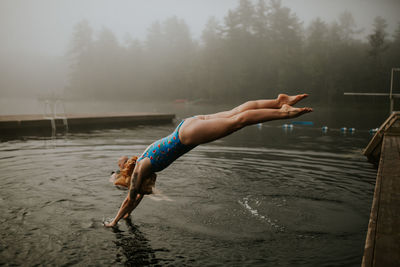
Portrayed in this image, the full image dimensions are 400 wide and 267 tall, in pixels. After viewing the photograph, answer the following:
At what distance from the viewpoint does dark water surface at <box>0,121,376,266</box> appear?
3.32 m

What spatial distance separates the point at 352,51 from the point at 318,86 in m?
5.93

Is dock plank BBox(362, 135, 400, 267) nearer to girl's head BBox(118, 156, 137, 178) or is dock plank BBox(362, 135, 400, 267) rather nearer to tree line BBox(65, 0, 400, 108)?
girl's head BBox(118, 156, 137, 178)

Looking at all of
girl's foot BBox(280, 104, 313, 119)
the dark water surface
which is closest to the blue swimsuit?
the dark water surface

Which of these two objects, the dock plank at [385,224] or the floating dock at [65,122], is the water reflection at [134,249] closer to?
the dock plank at [385,224]

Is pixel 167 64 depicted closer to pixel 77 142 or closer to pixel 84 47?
pixel 84 47

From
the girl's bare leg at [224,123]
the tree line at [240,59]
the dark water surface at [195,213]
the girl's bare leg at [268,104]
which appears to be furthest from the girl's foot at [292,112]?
the tree line at [240,59]

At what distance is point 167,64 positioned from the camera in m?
56.0

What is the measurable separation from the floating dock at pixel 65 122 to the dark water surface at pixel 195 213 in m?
5.09

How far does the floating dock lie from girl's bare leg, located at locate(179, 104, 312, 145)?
10390 mm

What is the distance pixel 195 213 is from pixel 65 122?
1101 centimetres

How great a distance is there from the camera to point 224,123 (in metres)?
3.56

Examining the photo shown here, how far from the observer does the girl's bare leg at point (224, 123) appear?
3457 millimetres

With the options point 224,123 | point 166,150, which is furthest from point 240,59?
point 224,123

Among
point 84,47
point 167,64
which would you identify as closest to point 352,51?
point 167,64
